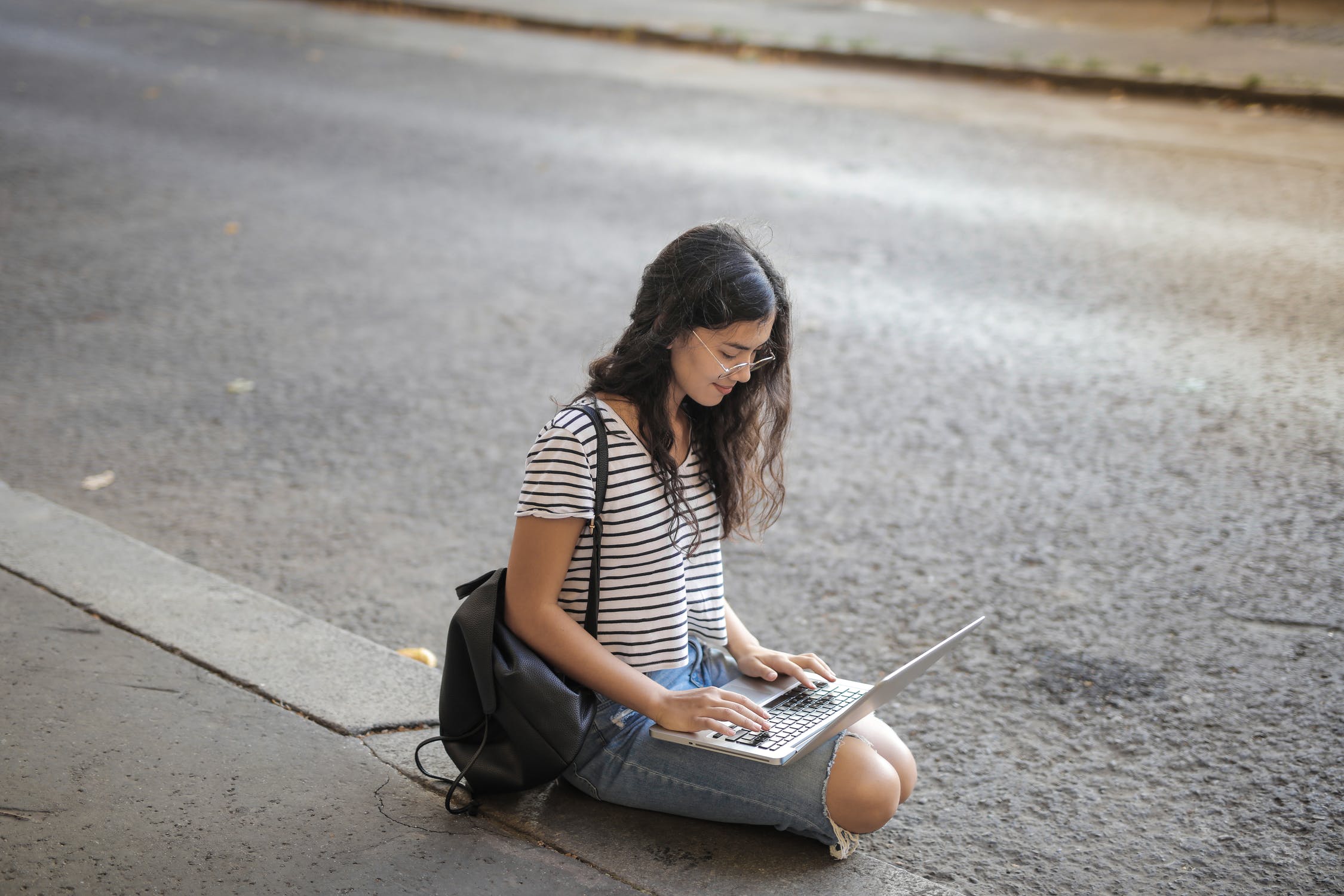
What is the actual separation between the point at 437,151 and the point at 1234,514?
21.3 ft

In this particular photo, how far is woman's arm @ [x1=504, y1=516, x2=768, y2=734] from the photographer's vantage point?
262cm

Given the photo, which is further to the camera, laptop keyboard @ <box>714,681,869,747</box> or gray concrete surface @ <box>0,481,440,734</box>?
gray concrete surface @ <box>0,481,440,734</box>

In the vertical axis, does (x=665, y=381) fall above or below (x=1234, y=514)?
above

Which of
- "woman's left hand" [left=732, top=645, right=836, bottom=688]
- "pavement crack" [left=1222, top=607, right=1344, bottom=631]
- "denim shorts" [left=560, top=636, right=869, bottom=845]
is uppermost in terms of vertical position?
"woman's left hand" [left=732, top=645, right=836, bottom=688]

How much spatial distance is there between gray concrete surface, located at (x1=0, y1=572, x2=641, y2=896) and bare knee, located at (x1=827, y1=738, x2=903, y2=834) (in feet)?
1.60

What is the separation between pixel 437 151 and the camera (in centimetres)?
923

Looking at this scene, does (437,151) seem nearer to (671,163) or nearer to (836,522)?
(671,163)

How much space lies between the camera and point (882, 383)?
5.55 metres

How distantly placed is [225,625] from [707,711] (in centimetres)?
161

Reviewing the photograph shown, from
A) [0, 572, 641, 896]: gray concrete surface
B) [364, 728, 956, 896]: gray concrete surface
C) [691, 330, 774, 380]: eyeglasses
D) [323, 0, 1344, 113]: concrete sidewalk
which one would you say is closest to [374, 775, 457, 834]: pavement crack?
[0, 572, 641, 896]: gray concrete surface

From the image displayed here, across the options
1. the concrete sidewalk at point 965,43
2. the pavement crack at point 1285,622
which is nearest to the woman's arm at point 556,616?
the pavement crack at point 1285,622

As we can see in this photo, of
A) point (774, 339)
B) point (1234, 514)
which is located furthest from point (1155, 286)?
point (774, 339)

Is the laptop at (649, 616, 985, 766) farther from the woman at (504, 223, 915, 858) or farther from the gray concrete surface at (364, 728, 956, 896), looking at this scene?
the gray concrete surface at (364, 728, 956, 896)

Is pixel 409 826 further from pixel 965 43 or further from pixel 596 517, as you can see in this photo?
pixel 965 43
